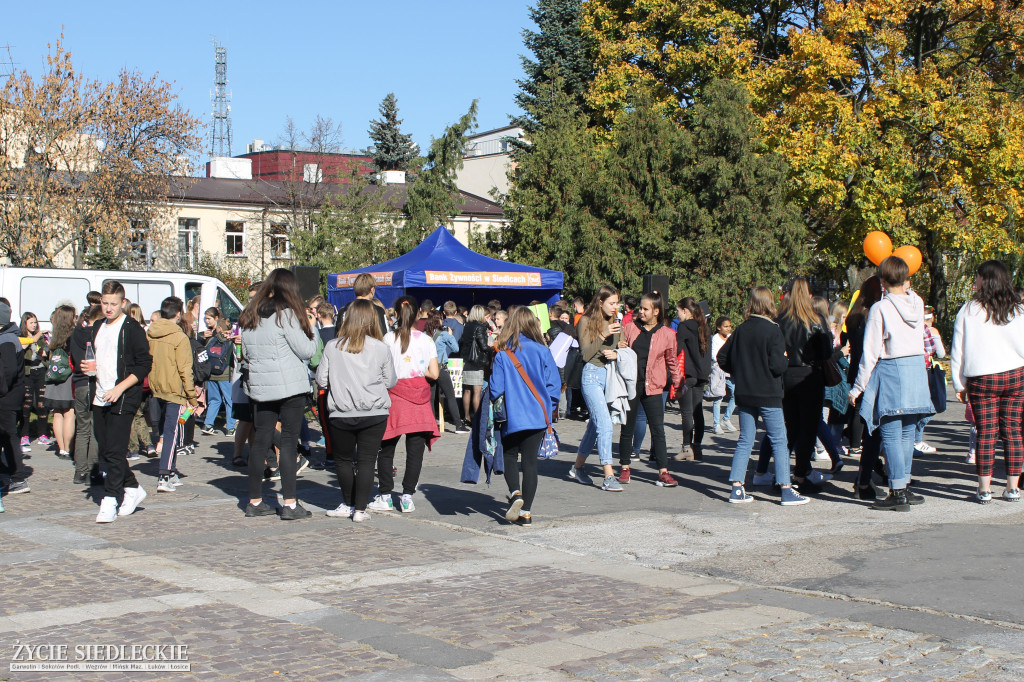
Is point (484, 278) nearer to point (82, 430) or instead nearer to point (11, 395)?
point (82, 430)

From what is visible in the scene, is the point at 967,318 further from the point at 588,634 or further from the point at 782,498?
the point at 588,634

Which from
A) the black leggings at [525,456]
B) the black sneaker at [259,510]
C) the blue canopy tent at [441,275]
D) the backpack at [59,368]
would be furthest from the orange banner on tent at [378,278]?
the black leggings at [525,456]

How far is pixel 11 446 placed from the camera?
33.1 ft

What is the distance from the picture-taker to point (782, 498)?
354 inches

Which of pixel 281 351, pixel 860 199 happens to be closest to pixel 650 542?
pixel 281 351

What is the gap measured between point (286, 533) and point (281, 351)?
4.77ft

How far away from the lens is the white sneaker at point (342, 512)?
8672 mm

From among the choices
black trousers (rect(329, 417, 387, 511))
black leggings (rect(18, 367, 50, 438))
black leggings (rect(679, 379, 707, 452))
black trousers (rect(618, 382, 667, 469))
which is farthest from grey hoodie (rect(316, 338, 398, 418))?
black leggings (rect(18, 367, 50, 438))

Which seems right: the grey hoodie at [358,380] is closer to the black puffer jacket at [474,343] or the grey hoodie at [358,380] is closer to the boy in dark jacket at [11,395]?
the boy in dark jacket at [11,395]

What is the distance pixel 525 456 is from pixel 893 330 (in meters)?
3.15

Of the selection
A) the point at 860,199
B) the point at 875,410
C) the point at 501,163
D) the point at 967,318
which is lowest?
the point at 875,410

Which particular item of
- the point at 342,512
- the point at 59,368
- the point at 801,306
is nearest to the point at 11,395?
the point at 59,368

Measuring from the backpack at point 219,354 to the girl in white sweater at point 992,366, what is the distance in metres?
9.31

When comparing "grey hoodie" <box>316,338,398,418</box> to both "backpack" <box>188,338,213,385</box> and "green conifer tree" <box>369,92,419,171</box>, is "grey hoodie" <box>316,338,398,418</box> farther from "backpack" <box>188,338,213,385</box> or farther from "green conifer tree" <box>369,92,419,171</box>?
"green conifer tree" <box>369,92,419,171</box>
